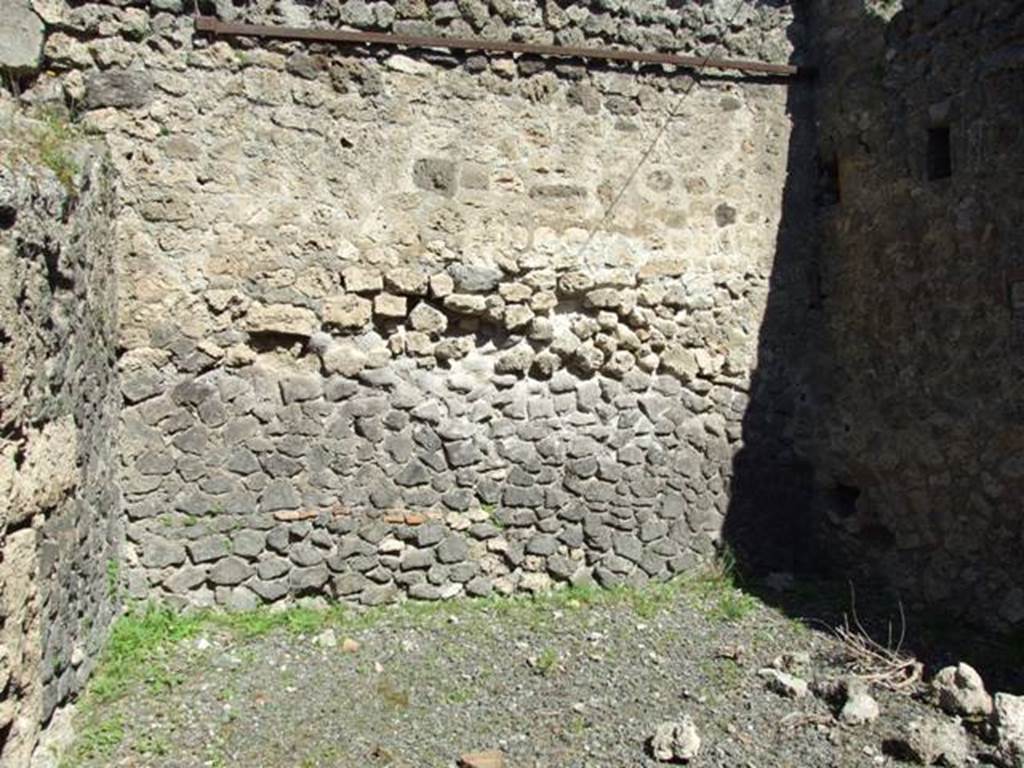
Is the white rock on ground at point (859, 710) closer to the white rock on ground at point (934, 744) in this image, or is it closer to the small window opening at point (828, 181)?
the white rock on ground at point (934, 744)

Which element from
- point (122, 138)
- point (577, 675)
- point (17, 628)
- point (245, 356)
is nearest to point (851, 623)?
point (577, 675)

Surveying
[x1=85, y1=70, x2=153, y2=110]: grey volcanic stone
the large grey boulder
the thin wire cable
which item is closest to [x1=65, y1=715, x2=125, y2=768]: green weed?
[x1=85, y1=70, x2=153, y2=110]: grey volcanic stone

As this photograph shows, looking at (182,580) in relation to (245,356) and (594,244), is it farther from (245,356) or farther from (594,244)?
(594,244)

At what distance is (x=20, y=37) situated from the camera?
161 inches

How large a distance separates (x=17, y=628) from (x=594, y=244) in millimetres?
3295

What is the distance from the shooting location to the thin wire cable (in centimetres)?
506

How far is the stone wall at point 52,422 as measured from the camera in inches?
114

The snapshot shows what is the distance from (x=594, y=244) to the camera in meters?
5.07

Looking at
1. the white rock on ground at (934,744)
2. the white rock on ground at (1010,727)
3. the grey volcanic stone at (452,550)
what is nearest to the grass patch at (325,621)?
the grey volcanic stone at (452,550)

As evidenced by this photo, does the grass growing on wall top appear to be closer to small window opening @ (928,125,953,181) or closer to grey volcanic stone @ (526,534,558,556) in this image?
grey volcanic stone @ (526,534,558,556)

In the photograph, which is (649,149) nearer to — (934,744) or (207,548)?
(207,548)

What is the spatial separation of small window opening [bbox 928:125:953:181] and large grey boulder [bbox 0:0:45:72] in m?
4.25

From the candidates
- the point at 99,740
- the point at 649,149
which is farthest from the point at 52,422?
the point at 649,149

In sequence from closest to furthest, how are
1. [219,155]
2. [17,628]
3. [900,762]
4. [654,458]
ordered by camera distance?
[17,628], [900,762], [219,155], [654,458]
